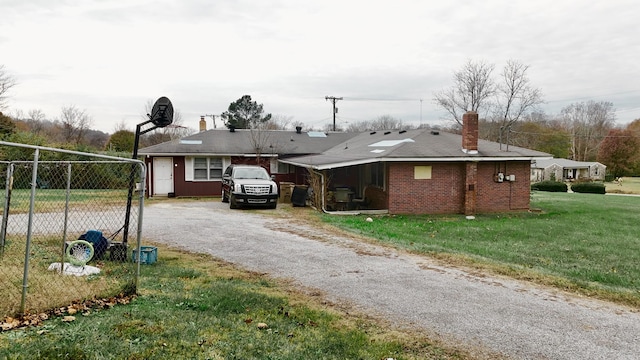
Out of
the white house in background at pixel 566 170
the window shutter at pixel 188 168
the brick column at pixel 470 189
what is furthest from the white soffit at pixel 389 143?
the white house in background at pixel 566 170

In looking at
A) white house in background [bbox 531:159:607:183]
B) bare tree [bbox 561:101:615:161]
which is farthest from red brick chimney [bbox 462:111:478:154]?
bare tree [bbox 561:101:615:161]

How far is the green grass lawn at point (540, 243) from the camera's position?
8008 mm

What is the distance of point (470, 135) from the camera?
18266 millimetres

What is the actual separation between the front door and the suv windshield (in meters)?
6.22

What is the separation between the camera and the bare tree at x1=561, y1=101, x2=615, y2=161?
74.1m

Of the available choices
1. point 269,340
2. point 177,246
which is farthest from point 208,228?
point 269,340

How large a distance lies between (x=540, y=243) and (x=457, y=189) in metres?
6.38

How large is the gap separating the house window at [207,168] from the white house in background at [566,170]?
45478 mm

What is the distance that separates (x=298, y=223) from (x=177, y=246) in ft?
15.9

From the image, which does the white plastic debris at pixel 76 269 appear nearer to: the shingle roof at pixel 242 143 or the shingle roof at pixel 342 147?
the shingle roof at pixel 342 147

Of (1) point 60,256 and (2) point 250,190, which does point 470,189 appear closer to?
(2) point 250,190

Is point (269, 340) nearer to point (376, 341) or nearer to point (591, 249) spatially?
point (376, 341)

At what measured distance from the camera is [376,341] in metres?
4.64

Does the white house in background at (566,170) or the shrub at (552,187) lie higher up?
the white house in background at (566,170)
